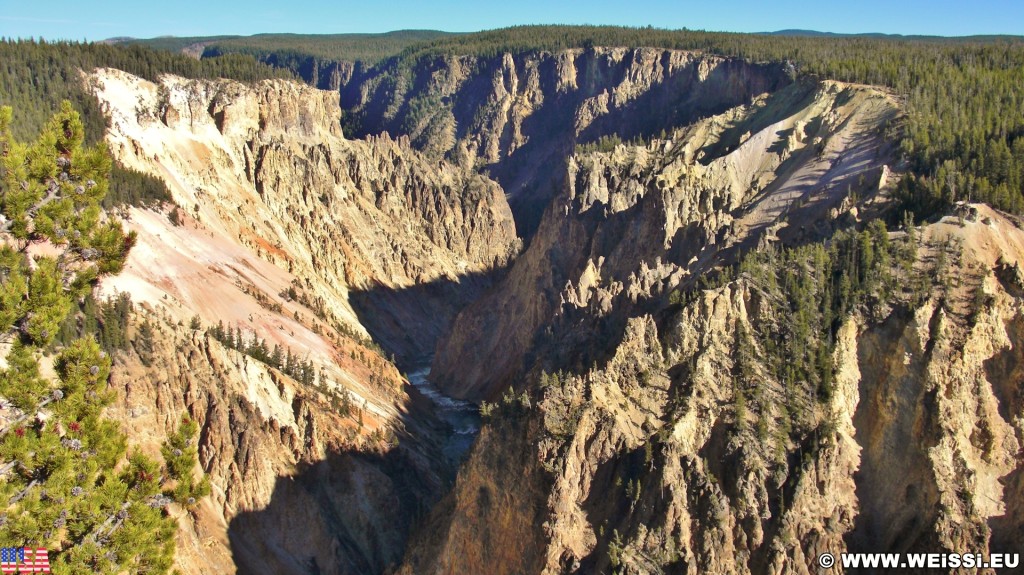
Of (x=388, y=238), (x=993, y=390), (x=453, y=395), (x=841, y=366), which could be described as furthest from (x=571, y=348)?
(x=388, y=238)

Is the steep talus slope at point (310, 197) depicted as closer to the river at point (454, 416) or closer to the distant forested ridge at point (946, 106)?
the river at point (454, 416)

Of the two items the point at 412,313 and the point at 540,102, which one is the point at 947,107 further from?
the point at 540,102

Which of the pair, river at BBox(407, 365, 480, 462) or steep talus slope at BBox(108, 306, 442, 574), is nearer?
steep talus slope at BBox(108, 306, 442, 574)

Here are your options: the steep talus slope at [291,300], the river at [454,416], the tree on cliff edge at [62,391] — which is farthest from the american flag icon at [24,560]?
the river at [454,416]

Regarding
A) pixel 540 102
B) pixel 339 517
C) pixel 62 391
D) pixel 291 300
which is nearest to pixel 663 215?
pixel 291 300

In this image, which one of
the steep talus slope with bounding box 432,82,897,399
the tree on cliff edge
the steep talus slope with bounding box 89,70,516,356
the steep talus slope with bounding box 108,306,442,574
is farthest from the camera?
the steep talus slope with bounding box 89,70,516,356

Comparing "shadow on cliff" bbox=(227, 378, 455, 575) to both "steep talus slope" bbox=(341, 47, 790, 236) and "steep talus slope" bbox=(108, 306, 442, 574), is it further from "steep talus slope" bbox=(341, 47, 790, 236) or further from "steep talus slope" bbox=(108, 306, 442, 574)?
"steep talus slope" bbox=(341, 47, 790, 236)

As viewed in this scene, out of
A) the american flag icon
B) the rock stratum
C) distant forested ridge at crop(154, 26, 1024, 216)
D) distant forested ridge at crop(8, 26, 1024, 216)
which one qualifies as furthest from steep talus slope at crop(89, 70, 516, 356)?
the american flag icon
